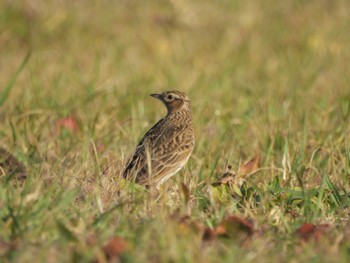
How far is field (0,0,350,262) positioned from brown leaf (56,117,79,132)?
18 mm

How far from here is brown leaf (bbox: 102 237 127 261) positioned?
14.3 feet

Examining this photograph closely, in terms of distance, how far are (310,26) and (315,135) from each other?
210 inches

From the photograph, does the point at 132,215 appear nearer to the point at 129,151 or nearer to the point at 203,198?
the point at 203,198

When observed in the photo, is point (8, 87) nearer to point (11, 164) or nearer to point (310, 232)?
point (11, 164)

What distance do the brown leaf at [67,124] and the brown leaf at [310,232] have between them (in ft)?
10.6

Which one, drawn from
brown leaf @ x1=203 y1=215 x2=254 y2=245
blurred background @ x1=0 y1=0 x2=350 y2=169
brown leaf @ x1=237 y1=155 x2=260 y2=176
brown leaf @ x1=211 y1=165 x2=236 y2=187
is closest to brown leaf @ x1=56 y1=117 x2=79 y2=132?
blurred background @ x1=0 y1=0 x2=350 y2=169

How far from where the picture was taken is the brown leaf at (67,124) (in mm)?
7805

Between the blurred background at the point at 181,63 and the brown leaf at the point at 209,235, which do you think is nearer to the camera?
the brown leaf at the point at 209,235

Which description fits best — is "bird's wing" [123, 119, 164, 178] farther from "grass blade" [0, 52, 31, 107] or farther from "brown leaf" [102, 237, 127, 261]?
"brown leaf" [102, 237, 127, 261]

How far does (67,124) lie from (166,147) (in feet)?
4.06

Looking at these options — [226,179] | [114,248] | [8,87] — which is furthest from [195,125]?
[114,248]

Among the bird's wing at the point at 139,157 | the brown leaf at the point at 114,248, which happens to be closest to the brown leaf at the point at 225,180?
the bird's wing at the point at 139,157

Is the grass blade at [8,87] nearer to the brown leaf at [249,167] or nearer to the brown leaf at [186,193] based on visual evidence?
the brown leaf at [249,167]

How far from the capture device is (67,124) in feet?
25.8
